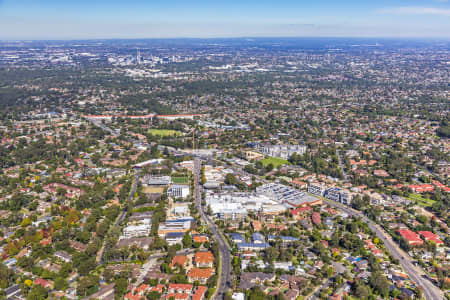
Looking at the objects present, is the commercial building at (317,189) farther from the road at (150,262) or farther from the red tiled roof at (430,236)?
the road at (150,262)

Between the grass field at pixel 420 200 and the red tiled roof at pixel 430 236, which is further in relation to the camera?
the grass field at pixel 420 200

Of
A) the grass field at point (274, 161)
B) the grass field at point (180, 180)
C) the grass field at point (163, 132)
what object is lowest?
the grass field at point (274, 161)

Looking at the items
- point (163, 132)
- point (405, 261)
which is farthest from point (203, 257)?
point (163, 132)

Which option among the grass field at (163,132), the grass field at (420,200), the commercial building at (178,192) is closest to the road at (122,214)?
the commercial building at (178,192)

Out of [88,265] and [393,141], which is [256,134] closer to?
[393,141]

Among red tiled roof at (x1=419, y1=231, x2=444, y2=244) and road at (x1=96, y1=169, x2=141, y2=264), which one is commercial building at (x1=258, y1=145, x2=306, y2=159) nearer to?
road at (x1=96, y1=169, x2=141, y2=264)

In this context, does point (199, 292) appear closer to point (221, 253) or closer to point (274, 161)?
point (221, 253)
